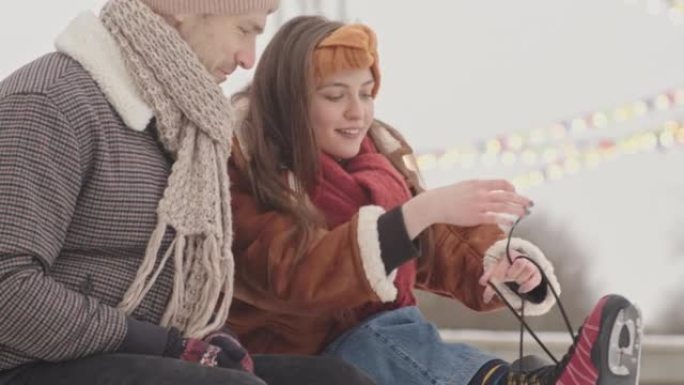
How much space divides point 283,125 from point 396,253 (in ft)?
1.04

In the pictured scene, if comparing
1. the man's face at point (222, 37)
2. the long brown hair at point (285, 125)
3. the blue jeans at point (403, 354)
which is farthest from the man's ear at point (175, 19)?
the blue jeans at point (403, 354)

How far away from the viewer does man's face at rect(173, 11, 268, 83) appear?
1.88 m

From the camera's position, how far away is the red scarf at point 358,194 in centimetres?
222

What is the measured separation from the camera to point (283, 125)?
7.32ft

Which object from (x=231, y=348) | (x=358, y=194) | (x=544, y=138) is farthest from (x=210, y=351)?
(x=544, y=138)

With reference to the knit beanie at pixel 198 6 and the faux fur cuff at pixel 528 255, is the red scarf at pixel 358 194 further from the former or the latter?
the knit beanie at pixel 198 6

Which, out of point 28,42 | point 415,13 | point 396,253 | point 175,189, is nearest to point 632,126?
point 415,13

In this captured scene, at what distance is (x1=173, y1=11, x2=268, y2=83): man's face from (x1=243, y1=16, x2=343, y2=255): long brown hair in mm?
266

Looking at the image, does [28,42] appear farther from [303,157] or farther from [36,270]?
[36,270]

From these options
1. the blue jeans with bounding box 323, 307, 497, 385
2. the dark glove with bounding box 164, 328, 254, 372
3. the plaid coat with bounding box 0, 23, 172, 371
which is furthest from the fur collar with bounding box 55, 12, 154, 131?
the blue jeans with bounding box 323, 307, 497, 385

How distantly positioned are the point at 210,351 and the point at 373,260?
0.34m

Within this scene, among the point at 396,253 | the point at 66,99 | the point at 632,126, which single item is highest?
the point at 66,99

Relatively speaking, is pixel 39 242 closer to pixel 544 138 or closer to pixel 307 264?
pixel 307 264

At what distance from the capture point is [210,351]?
177 cm
